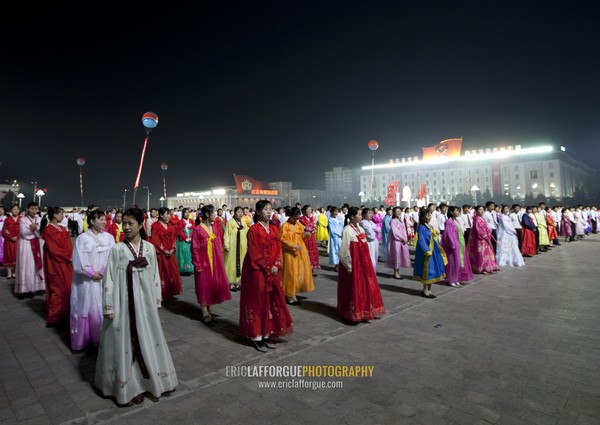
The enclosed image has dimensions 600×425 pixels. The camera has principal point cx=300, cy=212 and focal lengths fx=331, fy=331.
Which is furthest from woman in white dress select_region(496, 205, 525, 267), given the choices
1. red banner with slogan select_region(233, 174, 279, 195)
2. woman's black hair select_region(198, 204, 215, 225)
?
red banner with slogan select_region(233, 174, 279, 195)

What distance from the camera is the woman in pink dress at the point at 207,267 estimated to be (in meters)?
5.68

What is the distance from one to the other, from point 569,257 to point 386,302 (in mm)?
9777

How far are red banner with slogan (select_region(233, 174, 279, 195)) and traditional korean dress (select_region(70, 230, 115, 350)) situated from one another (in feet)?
240

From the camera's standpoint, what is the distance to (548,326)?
199 inches

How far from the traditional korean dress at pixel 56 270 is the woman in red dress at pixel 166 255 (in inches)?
70.6

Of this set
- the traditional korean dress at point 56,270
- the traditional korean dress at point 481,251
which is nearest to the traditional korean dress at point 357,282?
the traditional korean dress at point 56,270

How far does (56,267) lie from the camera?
5.34m

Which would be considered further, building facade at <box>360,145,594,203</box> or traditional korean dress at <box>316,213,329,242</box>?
building facade at <box>360,145,594,203</box>

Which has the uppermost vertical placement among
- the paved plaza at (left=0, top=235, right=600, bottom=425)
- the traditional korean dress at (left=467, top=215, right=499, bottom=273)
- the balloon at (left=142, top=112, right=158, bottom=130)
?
the balloon at (left=142, top=112, right=158, bottom=130)

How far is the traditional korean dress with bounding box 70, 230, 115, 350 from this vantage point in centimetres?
442

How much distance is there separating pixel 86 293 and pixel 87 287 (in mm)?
81

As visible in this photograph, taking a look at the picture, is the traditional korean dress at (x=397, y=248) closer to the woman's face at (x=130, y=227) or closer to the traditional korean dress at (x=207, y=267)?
the traditional korean dress at (x=207, y=267)

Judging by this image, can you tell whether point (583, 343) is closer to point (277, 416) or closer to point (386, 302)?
point (386, 302)

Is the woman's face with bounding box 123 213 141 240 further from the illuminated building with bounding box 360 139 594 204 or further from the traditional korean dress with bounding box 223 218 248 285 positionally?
the illuminated building with bounding box 360 139 594 204
